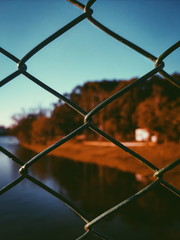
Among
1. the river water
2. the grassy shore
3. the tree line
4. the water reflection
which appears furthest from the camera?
the tree line

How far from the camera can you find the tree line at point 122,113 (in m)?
17.9

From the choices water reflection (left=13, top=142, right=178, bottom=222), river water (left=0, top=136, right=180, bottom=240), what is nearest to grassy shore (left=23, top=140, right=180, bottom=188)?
water reflection (left=13, top=142, right=178, bottom=222)

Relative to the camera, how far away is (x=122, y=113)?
23.2 metres

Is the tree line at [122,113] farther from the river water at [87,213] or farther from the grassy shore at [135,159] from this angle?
the river water at [87,213]

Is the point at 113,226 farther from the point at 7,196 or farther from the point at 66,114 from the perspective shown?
the point at 66,114

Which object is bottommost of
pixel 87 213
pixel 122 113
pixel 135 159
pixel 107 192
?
pixel 87 213

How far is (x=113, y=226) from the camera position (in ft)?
23.4

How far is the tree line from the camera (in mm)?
17922

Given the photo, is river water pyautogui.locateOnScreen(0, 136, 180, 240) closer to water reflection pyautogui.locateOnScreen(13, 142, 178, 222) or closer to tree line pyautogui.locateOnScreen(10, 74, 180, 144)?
water reflection pyautogui.locateOnScreen(13, 142, 178, 222)

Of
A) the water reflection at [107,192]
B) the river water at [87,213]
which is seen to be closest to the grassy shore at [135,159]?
the water reflection at [107,192]

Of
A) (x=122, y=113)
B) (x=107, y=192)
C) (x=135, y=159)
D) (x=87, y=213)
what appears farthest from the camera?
(x=122, y=113)

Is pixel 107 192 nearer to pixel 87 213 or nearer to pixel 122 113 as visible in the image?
pixel 87 213

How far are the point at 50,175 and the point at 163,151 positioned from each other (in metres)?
8.88

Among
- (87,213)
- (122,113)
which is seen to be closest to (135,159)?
(122,113)
